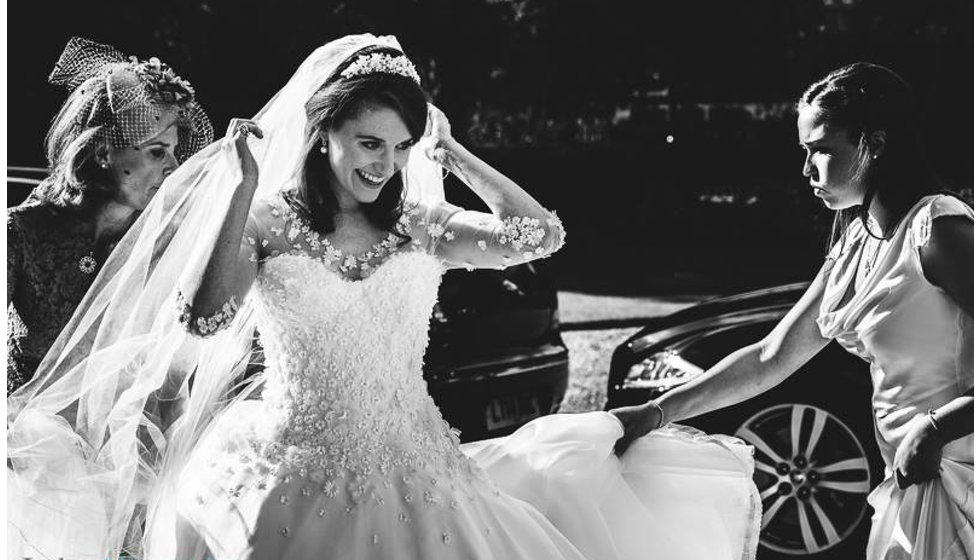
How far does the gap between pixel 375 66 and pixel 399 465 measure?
1.09 m

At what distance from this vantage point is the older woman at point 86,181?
158 inches

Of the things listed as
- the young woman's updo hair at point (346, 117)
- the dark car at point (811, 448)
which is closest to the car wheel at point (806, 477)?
the dark car at point (811, 448)

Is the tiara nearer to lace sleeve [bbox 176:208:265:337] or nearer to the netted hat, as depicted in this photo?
lace sleeve [bbox 176:208:265:337]

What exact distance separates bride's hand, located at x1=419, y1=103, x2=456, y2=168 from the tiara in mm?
214

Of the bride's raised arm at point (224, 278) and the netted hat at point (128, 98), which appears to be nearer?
the bride's raised arm at point (224, 278)

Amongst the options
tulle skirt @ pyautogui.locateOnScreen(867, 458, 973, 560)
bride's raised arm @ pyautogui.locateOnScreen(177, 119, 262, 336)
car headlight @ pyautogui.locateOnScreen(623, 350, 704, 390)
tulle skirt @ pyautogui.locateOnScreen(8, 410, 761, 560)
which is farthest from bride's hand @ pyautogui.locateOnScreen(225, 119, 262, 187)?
car headlight @ pyautogui.locateOnScreen(623, 350, 704, 390)

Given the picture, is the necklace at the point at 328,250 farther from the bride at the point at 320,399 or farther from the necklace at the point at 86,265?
the necklace at the point at 86,265

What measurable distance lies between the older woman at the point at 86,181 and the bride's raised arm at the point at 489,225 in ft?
3.52

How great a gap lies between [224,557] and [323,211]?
953mm

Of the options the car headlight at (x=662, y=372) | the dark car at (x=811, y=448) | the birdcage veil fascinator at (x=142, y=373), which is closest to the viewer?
the birdcage veil fascinator at (x=142, y=373)

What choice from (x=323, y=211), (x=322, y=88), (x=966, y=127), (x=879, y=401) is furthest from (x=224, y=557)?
(x=966, y=127)

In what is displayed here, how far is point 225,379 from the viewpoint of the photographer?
148 inches

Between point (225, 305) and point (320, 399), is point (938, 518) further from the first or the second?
point (225, 305)

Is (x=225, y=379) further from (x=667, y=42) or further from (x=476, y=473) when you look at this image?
(x=667, y=42)
